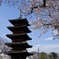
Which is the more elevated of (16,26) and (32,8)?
(16,26)

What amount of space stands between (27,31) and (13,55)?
4.64 m

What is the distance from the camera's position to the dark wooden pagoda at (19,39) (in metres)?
29.8

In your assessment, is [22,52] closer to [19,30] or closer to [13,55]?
[13,55]

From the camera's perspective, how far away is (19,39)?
30.6m

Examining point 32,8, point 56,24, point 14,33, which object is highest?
point 14,33

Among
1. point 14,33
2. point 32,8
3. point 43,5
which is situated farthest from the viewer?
point 14,33

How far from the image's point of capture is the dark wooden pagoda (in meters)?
29.8

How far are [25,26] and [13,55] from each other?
4.93 meters

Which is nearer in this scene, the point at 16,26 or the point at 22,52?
the point at 22,52

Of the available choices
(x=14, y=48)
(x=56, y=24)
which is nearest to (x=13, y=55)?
(x=14, y=48)

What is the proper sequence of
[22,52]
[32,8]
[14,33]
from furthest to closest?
1. [14,33]
2. [22,52]
3. [32,8]

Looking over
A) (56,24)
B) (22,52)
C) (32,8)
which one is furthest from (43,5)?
(22,52)

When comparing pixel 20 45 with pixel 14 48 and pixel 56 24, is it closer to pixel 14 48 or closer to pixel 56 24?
pixel 14 48

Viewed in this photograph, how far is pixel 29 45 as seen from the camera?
31.5m
